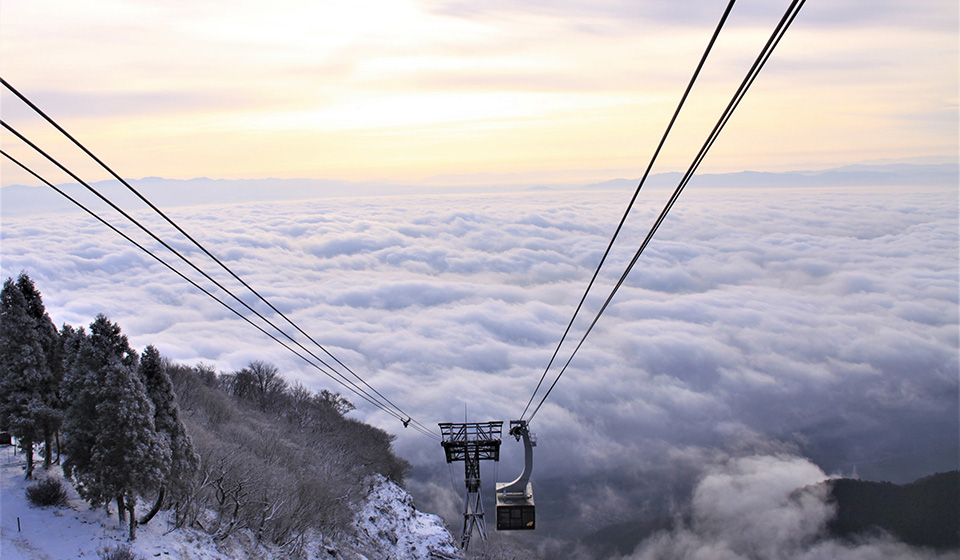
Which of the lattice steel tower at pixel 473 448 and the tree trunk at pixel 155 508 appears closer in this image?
the tree trunk at pixel 155 508

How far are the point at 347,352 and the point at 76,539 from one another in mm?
158865

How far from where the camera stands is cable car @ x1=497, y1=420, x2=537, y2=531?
1057 inches

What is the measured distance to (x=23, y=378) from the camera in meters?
29.0

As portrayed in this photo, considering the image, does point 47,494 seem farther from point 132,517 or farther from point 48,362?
point 48,362

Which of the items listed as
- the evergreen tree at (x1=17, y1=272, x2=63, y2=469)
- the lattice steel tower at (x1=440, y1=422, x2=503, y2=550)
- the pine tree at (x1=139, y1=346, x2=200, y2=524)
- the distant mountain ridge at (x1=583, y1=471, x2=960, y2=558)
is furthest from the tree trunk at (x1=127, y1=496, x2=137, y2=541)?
the distant mountain ridge at (x1=583, y1=471, x2=960, y2=558)

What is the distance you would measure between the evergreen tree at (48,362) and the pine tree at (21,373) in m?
0.16

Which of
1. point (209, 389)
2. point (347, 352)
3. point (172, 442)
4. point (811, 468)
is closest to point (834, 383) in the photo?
point (811, 468)

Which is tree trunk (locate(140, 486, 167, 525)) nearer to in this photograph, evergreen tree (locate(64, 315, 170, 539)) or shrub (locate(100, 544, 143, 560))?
evergreen tree (locate(64, 315, 170, 539))

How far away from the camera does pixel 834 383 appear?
652 feet

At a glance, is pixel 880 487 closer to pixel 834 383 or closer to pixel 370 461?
pixel 834 383

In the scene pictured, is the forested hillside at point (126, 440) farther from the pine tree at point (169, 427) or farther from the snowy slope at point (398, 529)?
the snowy slope at point (398, 529)

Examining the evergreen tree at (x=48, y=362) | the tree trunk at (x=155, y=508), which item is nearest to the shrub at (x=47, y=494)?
the evergreen tree at (x=48, y=362)

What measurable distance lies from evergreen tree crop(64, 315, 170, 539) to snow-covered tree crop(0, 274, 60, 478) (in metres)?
3.90

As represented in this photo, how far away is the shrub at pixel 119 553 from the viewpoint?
24375mm
